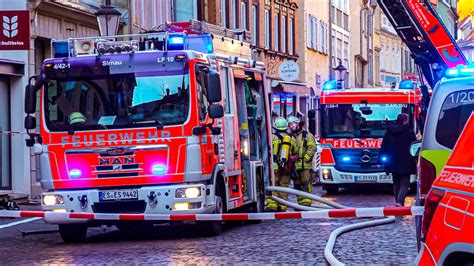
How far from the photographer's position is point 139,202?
50.4 feet

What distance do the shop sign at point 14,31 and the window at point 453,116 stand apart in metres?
8.70

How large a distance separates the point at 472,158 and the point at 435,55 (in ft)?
63.8

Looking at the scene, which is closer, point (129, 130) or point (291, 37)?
point (129, 130)

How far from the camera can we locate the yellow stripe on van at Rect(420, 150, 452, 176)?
10.2 m

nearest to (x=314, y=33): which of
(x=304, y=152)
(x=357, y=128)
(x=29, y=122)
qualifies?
(x=357, y=128)

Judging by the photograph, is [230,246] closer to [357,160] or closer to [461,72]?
[461,72]

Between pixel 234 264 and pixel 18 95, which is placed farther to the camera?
pixel 18 95

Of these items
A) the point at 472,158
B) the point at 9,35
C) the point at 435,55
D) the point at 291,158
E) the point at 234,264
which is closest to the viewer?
the point at 472,158

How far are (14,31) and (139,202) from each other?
3947 mm

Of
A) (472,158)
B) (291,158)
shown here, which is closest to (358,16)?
(291,158)

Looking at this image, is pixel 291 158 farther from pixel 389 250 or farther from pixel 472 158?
pixel 472 158

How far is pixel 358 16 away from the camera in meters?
73.7

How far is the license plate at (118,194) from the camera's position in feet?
50.4

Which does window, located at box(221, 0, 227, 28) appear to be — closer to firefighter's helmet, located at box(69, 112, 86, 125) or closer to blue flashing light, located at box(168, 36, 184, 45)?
blue flashing light, located at box(168, 36, 184, 45)
